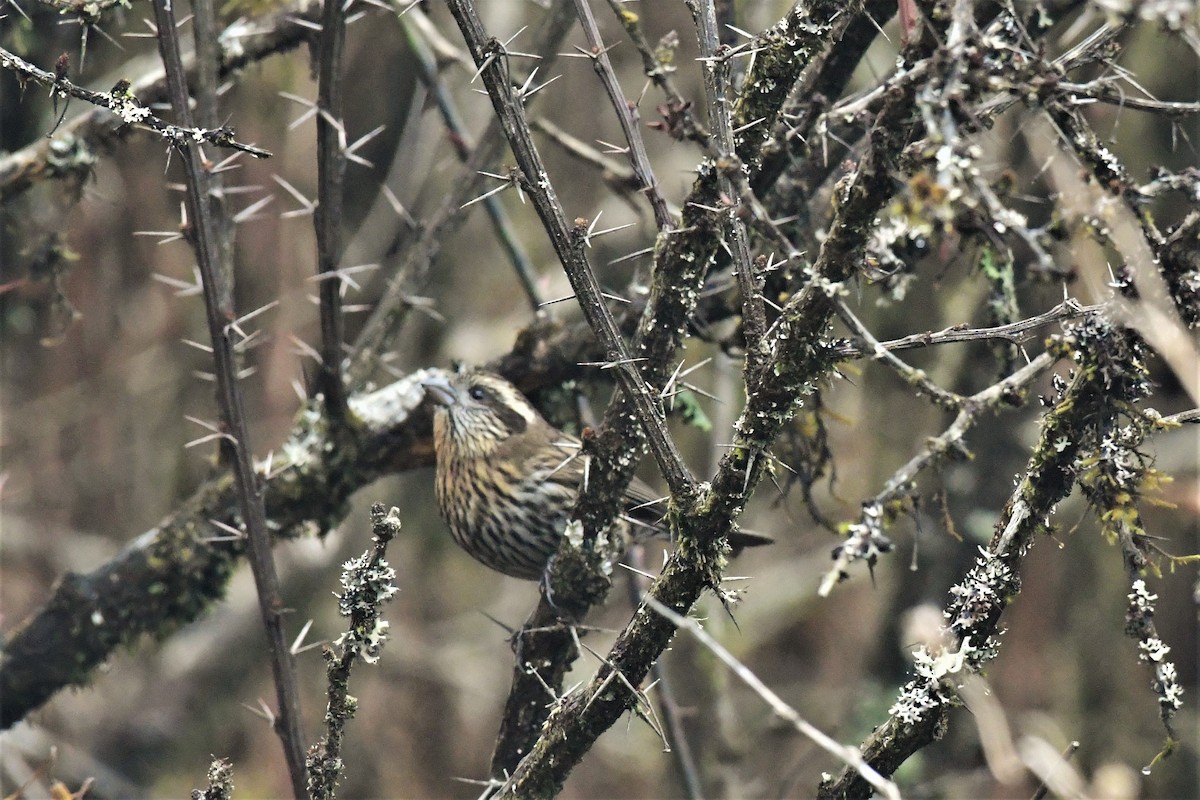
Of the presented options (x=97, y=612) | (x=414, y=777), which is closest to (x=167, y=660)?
(x=414, y=777)

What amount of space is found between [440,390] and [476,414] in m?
0.25

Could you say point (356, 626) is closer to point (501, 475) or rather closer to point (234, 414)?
point (234, 414)

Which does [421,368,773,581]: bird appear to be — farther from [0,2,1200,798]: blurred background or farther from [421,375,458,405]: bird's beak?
[0,2,1200,798]: blurred background

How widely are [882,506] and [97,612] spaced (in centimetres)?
352

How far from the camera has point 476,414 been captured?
472 cm

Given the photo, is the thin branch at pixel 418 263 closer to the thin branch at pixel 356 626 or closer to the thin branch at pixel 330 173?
the thin branch at pixel 330 173

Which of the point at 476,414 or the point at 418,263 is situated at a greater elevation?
Answer: the point at 418,263

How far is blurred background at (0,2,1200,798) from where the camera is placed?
6.95 meters

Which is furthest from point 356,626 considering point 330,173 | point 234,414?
point 330,173

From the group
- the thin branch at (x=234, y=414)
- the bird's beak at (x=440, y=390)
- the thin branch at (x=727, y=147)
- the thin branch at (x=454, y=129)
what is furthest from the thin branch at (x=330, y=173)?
the thin branch at (x=727, y=147)

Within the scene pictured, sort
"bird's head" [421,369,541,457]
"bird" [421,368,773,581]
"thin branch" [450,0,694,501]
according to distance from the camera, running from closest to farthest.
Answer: "thin branch" [450,0,694,501] < "bird" [421,368,773,581] < "bird's head" [421,369,541,457]

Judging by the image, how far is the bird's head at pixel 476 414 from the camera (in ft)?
15.1

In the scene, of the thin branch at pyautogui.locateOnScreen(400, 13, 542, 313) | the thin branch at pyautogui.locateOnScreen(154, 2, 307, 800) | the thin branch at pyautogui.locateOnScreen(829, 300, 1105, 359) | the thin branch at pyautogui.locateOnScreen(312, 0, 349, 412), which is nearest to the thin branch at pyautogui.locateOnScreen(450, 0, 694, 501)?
the thin branch at pyautogui.locateOnScreen(829, 300, 1105, 359)

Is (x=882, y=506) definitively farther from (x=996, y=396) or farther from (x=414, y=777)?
(x=414, y=777)
